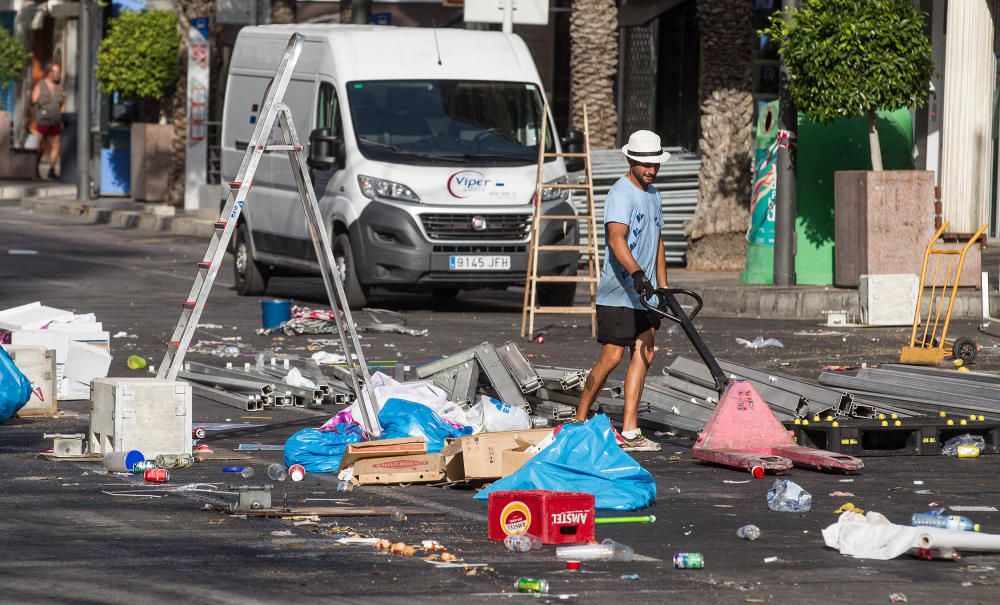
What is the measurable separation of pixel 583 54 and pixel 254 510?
60.9 feet

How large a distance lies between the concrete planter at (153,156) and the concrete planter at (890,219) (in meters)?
18.9

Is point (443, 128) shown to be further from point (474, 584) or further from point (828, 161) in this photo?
point (474, 584)

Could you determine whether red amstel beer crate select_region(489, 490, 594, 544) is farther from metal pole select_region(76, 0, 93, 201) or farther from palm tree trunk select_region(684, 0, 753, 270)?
metal pole select_region(76, 0, 93, 201)

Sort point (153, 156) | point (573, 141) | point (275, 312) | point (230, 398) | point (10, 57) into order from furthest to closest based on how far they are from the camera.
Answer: point (10, 57), point (153, 156), point (573, 141), point (275, 312), point (230, 398)

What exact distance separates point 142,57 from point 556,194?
19081 mm

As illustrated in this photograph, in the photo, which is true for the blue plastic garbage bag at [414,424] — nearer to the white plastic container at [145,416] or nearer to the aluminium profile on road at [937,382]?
the white plastic container at [145,416]

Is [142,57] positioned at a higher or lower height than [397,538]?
higher

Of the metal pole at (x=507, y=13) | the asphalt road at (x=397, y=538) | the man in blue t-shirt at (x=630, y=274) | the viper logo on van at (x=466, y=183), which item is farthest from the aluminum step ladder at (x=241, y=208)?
the metal pole at (x=507, y=13)

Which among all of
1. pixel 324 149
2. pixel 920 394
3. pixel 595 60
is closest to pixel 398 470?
pixel 920 394

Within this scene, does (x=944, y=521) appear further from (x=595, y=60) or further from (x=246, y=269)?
(x=595, y=60)

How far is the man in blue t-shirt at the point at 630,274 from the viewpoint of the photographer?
10250mm

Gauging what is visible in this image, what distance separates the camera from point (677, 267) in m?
23.1

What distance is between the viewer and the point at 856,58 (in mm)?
17938

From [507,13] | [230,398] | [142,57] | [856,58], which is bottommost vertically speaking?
[230,398]
